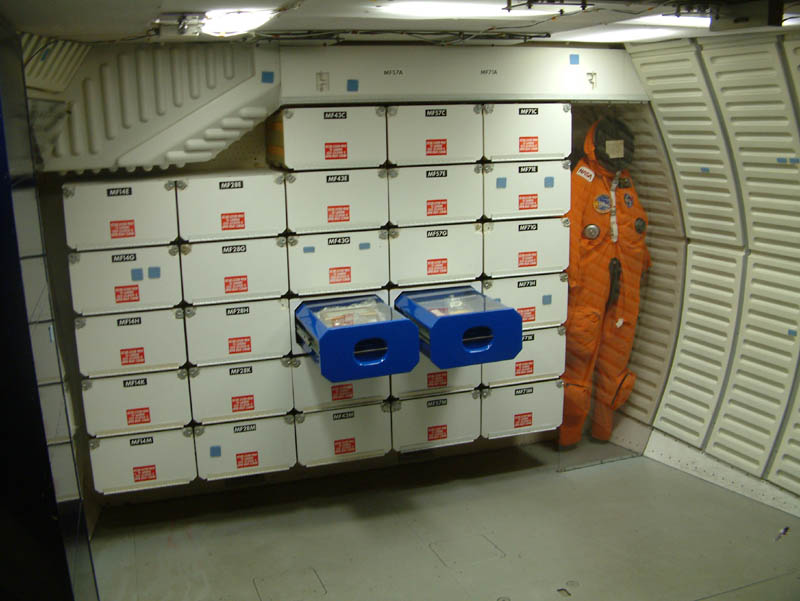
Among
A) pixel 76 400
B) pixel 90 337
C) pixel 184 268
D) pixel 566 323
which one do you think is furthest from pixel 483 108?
pixel 76 400

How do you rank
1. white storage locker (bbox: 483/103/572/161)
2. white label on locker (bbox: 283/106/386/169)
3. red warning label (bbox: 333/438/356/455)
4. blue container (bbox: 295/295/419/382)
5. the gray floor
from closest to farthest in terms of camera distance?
1. blue container (bbox: 295/295/419/382)
2. the gray floor
3. white label on locker (bbox: 283/106/386/169)
4. white storage locker (bbox: 483/103/572/161)
5. red warning label (bbox: 333/438/356/455)

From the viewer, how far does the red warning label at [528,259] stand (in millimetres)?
5672

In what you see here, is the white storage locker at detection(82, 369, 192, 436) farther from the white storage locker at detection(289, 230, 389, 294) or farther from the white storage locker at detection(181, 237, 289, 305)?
the white storage locker at detection(289, 230, 389, 294)

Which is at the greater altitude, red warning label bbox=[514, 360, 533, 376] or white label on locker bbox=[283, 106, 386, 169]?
white label on locker bbox=[283, 106, 386, 169]

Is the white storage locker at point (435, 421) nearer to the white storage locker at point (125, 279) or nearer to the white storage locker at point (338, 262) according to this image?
the white storage locker at point (338, 262)

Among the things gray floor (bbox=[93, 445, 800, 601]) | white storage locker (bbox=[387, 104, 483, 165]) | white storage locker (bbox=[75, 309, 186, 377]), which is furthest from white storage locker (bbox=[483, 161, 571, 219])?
white storage locker (bbox=[75, 309, 186, 377])

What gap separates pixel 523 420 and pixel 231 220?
265cm

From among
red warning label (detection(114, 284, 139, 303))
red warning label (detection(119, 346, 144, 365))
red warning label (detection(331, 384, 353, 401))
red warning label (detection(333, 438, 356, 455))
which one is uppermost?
red warning label (detection(114, 284, 139, 303))

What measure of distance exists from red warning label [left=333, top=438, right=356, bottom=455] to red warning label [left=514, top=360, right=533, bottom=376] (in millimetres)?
1317

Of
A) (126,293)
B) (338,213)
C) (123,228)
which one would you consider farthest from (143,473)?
(338,213)

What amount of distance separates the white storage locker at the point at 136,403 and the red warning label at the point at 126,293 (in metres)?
0.50

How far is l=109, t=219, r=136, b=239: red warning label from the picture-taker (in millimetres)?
4855

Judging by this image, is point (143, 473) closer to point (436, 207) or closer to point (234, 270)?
point (234, 270)

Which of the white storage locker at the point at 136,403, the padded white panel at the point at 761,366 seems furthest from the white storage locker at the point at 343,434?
the padded white panel at the point at 761,366
